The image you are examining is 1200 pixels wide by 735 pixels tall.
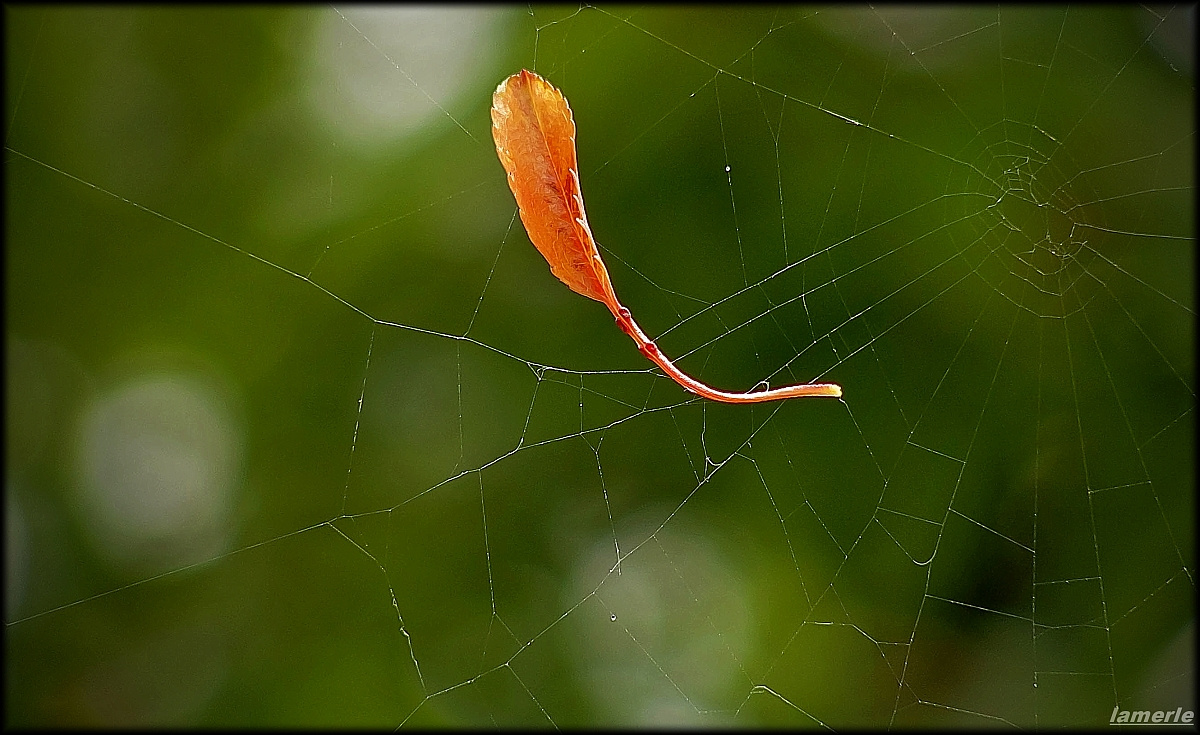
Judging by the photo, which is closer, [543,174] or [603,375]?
[543,174]

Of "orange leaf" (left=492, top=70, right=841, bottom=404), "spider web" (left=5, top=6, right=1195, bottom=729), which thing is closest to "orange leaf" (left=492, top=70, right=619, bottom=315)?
"orange leaf" (left=492, top=70, right=841, bottom=404)

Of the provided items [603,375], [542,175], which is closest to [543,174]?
[542,175]

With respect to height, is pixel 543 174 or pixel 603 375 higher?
pixel 543 174

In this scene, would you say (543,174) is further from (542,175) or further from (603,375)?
(603,375)

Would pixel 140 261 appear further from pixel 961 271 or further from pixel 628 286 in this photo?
pixel 961 271

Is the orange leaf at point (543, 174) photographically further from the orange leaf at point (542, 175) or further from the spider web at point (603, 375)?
the spider web at point (603, 375)

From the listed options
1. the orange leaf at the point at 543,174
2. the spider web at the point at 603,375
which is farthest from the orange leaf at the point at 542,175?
the spider web at the point at 603,375

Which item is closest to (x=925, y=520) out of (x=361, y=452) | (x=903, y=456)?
(x=903, y=456)

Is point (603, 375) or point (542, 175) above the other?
point (542, 175)

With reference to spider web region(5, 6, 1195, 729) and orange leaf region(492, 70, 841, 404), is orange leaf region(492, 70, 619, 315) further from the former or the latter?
spider web region(5, 6, 1195, 729)
